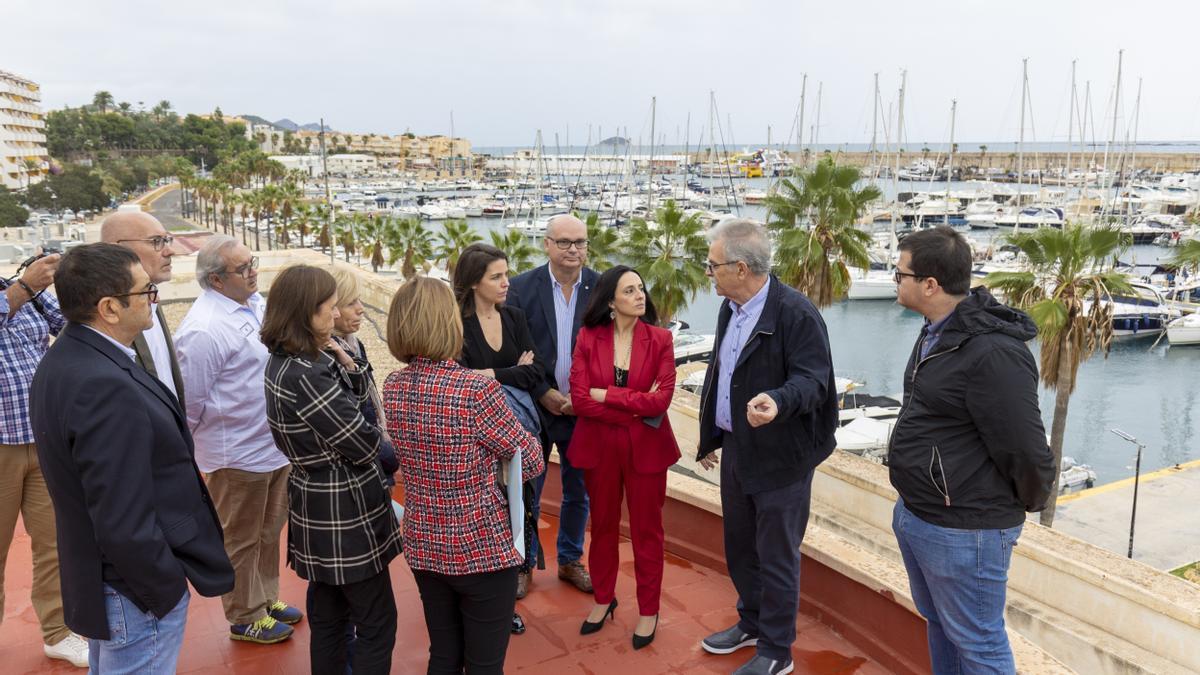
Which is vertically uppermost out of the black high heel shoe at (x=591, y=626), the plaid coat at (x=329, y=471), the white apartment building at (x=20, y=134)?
the white apartment building at (x=20, y=134)

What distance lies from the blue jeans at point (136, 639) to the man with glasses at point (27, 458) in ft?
3.99

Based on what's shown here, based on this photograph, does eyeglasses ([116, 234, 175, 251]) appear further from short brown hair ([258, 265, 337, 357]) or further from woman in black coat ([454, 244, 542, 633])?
woman in black coat ([454, 244, 542, 633])

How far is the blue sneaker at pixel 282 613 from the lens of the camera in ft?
11.6

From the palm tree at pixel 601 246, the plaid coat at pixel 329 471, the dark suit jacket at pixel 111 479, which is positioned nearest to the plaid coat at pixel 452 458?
the plaid coat at pixel 329 471

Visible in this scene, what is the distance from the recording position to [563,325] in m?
3.95

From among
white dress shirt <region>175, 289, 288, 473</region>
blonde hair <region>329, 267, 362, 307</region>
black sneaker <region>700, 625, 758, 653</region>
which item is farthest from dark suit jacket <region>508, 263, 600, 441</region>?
white dress shirt <region>175, 289, 288, 473</region>

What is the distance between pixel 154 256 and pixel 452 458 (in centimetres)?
164

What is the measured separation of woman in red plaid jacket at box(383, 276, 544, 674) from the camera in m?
2.46

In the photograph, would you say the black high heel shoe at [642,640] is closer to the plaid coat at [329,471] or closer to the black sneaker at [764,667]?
the black sneaker at [764,667]

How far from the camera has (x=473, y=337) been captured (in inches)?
138

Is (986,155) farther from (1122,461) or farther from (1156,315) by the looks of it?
(1122,461)

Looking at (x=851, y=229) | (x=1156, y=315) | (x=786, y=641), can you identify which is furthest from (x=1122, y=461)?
(x=786, y=641)

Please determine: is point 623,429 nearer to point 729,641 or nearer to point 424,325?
point 729,641

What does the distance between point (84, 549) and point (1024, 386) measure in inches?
106
